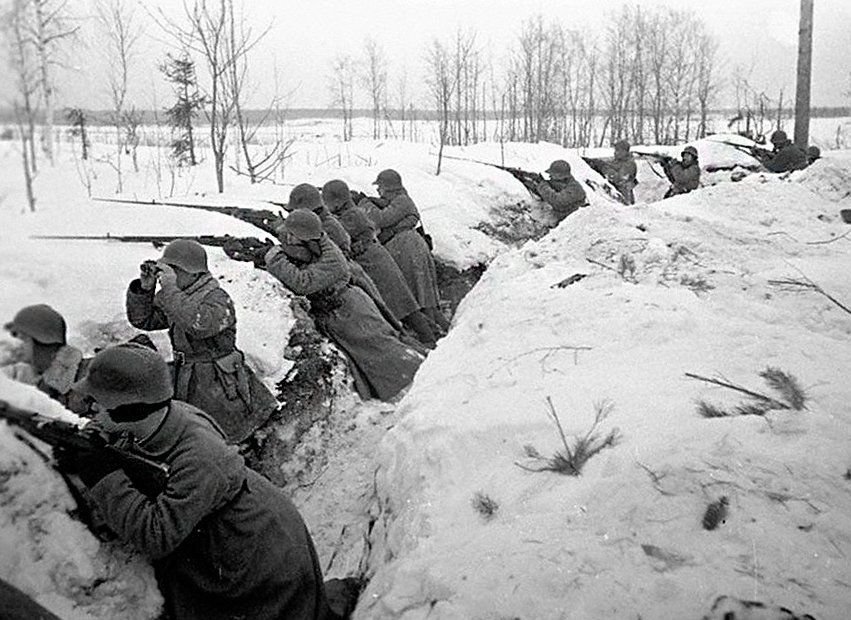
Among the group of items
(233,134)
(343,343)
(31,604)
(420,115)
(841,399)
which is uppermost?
(420,115)

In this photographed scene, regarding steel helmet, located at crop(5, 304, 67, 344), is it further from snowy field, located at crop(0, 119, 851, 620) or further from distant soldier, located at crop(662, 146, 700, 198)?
distant soldier, located at crop(662, 146, 700, 198)

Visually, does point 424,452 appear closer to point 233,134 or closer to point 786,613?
point 786,613

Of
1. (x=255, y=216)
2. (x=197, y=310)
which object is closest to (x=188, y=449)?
(x=197, y=310)

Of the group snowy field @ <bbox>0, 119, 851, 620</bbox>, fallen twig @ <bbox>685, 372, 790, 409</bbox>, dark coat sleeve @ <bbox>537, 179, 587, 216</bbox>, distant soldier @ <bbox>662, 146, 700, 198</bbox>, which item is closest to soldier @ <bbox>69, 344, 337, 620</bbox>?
snowy field @ <bbox>0, 119, 851, 620</bbox>

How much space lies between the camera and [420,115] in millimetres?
43562

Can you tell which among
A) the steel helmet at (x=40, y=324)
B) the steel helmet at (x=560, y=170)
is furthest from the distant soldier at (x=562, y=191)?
the steel helmet at (x=40, y=324)

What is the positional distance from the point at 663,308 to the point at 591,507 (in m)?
1.30

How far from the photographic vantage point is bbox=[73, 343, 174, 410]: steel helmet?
5.76 ft

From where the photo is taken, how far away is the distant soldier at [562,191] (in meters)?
8.13

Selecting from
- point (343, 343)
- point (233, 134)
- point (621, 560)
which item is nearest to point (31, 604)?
point (621, 560)

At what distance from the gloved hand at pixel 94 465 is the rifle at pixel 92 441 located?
11 mm

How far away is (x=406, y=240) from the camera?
607 cm

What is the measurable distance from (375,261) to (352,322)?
1128 mm

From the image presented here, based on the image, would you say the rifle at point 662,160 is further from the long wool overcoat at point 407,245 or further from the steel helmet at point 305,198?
the steel helmet at point 305,198
